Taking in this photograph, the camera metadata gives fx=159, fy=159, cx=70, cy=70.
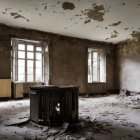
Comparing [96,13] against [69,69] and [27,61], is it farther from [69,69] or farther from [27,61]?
[27,61]

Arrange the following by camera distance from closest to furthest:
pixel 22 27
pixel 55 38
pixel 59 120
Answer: pixel 59 120, pixel 22 27, pixel 55 38

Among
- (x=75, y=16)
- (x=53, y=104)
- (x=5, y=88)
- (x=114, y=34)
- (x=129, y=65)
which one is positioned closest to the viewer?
(x=53, y=104)

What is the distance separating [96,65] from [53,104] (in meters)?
7.18

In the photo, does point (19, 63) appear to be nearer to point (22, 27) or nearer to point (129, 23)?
point (22, 27)

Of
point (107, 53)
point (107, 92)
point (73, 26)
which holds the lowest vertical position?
point (107, 92)

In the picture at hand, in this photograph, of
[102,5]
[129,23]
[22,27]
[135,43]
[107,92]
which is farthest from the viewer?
[107,92]

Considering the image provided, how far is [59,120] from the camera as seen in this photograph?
339 centimetres

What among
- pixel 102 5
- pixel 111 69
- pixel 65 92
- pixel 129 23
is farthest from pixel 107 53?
pixel 65 92

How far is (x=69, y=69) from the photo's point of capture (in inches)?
334

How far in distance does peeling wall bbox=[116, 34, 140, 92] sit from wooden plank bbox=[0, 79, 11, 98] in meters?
6.50

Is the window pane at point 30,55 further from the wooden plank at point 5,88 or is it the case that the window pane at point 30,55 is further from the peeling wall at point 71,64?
the wooden plank at point 5,88

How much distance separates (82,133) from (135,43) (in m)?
7.30

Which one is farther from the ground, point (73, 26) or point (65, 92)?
point (73, 26)

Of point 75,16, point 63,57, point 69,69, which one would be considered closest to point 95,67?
point 69,69
